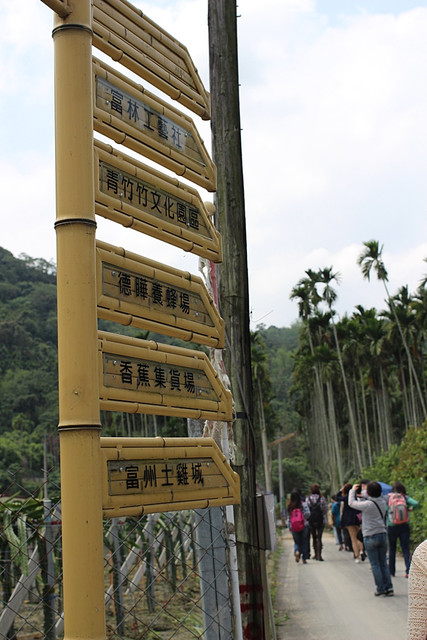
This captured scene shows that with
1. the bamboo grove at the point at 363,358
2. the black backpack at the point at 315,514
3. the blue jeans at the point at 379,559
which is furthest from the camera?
the bamboo grove at the point at 363,358

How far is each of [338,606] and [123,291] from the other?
8894 millimetres

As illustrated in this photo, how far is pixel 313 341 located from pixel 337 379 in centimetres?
555

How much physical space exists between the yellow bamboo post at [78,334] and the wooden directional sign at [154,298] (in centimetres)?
21

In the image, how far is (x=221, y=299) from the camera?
5238 mm

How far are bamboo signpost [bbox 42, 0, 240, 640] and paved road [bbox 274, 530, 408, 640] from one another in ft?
19.8

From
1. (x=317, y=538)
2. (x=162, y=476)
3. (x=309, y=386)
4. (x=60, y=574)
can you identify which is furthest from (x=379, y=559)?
(x=309, y=386)

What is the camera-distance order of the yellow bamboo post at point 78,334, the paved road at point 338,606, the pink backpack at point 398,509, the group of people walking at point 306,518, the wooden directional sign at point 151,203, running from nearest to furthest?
the yellow bamboo post at point 78,334
the wooden directional sign at point 151,203
the paved road at point 338,606
the pink backpack at point 398,509
the group of people walking at point 306,518

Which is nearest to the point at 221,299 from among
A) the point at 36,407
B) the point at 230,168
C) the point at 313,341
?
the point at 230,168

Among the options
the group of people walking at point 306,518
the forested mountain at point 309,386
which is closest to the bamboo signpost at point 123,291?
the group of people walking at point 306,518

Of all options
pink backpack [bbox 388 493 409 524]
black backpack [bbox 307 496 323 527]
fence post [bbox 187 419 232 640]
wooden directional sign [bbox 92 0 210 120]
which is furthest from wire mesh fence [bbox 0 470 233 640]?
black backpack [bbox 307 496 323 527]

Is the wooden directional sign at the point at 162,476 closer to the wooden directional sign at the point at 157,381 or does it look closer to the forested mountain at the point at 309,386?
the wooden directional sign at the point at 157,381

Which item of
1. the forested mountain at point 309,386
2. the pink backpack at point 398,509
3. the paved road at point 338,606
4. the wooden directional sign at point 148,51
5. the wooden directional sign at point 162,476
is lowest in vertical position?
the paved road at point 338,606

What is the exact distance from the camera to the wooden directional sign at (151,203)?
303 centimetres

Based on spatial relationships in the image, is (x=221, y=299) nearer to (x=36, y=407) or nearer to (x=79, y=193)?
(x=79, y=193)
